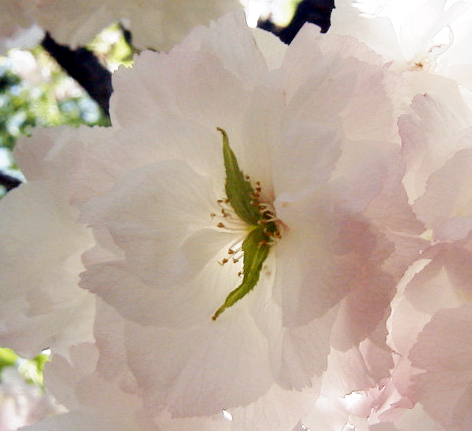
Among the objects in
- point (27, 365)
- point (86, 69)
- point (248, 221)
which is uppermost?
point (248, 221)

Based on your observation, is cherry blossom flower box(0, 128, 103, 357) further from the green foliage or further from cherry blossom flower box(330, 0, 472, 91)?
the green foliage

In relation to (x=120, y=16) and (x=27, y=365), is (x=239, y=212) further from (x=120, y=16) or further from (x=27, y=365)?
(x=27, y=365)

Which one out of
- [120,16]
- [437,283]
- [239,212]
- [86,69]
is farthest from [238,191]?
[86,69]

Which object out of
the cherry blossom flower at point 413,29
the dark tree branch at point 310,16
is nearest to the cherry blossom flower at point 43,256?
the cherry blossom flower at point 413,29

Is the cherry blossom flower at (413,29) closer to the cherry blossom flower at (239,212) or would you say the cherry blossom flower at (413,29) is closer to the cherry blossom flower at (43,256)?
the cherry blossom flower at (239,212)

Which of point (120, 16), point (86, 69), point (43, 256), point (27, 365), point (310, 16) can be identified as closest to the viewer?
point (43, 256)

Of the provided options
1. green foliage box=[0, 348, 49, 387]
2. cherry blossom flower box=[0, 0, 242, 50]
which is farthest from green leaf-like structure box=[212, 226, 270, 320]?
green foliage box=[0, 348, 49, 387]

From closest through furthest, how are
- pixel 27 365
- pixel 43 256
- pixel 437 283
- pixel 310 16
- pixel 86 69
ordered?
pixel 437 283 → pixel 43 256 → pixel 310 16 → pixel 86 69 → pixel 27 365
